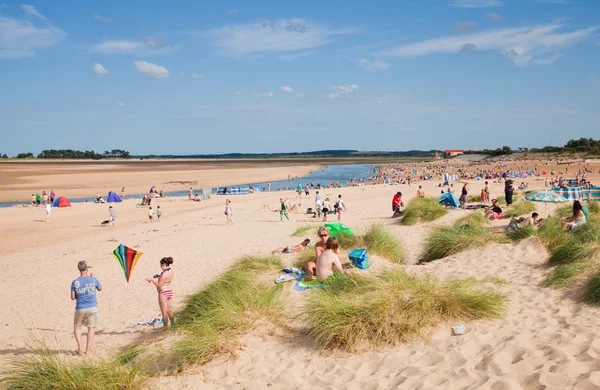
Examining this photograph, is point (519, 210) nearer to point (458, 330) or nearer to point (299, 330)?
point (458, 330)

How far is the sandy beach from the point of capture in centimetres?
427

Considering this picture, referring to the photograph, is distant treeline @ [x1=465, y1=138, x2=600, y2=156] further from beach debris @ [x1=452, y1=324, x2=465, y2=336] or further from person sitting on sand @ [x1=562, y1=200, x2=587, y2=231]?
beach debris @ [x1=452, y1=324, x2=465, y2=336]

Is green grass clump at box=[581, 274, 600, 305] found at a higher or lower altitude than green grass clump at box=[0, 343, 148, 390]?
higher

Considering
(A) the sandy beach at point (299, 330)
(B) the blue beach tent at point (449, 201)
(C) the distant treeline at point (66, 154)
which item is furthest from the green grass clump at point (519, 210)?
(C) the distant treeline at point (66, 154)

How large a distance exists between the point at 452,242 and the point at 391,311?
490 cm

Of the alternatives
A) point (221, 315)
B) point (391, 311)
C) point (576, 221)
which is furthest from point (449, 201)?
point (221, 315)

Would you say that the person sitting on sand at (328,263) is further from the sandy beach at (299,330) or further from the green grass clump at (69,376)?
the green grass clump at (69,376)

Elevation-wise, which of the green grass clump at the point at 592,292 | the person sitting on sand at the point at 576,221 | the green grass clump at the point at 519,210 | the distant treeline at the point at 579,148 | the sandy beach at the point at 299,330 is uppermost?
the distant treeline at the point at 579,148

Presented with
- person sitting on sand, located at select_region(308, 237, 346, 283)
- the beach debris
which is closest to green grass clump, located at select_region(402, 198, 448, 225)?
person sitting on sand, located at select_region(308, 237, 346, 283)

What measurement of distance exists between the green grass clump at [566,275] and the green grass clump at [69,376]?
17.7 feet

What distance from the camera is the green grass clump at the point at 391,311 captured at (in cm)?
507

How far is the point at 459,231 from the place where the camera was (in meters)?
10.1

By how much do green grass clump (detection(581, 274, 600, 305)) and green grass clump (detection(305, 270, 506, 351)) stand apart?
3.08ft

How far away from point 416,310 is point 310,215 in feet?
58.5
